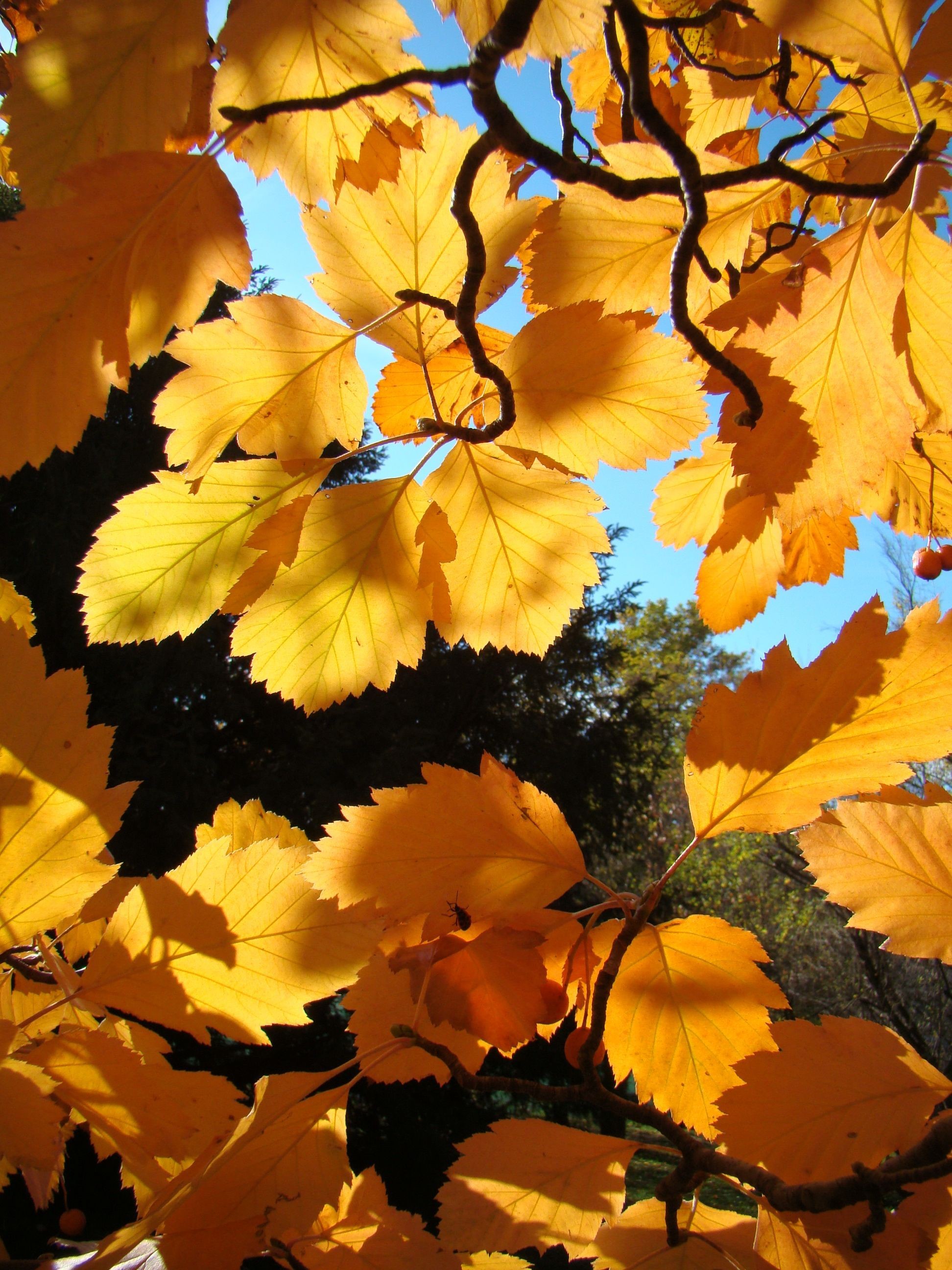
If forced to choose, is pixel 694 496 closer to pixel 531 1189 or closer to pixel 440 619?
pixel 440 619

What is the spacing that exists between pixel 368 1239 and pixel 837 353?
25.5 inches

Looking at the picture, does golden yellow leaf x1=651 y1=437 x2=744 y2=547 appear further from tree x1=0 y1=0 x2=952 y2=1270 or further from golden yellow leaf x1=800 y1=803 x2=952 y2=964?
golden yellow leaf x1=800 y1=803 x2=952 y2=964

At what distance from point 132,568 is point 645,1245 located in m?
0.54

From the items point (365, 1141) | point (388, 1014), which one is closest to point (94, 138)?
point (388, 1014)

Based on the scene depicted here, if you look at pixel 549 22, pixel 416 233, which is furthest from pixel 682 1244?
pixel 549 22

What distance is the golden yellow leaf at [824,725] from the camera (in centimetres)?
41

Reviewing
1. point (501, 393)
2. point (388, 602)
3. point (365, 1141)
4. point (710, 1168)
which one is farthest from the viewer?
point (365, 1141)

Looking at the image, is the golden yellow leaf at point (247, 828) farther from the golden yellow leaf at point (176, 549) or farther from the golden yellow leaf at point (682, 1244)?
the golden yellow leaf at point (682, 1244)

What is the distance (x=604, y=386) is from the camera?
1.71 feet

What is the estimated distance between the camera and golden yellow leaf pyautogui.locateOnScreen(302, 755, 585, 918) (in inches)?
17.2

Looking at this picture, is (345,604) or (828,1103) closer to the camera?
(828,1103)

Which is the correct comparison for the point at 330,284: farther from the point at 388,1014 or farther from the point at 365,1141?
the point at 365,1141

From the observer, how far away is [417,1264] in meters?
0.44

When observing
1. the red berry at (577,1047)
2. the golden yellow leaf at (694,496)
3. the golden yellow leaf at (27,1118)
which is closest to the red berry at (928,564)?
the golden yellow leaf at (694,496)
